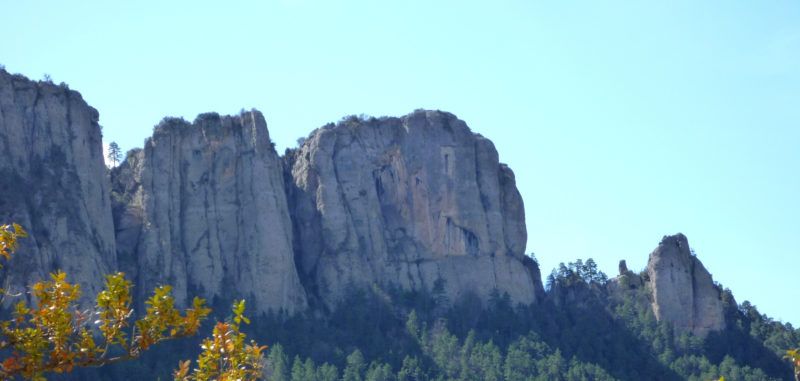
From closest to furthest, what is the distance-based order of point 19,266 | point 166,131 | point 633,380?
point 19,266, point 633,380, point 166,131

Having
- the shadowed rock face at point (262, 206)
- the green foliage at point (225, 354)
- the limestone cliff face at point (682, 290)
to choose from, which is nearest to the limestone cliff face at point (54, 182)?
the shadowed rock face at point (262, 206)

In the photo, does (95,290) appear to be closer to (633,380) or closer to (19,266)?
(19,266)

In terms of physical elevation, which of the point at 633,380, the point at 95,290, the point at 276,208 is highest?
the point at 276,208

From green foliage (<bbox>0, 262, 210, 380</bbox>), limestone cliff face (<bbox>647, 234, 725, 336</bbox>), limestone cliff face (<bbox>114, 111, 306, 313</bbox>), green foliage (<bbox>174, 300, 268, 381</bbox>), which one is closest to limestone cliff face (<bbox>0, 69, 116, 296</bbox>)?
limestone cliff face (<bbox>114, 111, 306, 313</bbox>)

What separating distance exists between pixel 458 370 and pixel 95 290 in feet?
63.5

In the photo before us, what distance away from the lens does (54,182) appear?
8269 centimetres

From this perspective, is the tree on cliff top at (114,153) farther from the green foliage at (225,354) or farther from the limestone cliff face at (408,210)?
the green foliage at (225,354)

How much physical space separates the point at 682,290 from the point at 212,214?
1133 inches

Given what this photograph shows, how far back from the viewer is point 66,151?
279 ft

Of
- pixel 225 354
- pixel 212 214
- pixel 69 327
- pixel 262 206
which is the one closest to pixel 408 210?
pixel 262 206

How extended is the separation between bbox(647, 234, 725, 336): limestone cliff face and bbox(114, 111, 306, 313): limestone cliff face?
72.4ft

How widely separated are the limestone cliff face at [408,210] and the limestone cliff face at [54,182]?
1404 cm

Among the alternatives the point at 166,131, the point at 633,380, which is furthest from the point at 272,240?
the point at 633,380

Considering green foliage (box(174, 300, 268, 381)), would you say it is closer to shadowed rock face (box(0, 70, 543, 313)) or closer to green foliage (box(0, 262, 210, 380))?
green foliage (box(0, 262, 210, 380))
